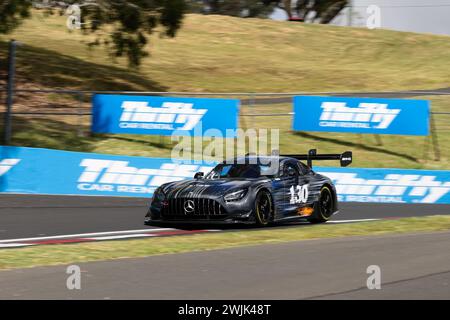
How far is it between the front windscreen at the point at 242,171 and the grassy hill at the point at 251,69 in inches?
447

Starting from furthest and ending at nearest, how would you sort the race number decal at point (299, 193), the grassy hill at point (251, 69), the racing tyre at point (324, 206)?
the grassy hill at point (251, 69) → the racing tyre at point (324, 206) → the race number decal at point (299, 193)

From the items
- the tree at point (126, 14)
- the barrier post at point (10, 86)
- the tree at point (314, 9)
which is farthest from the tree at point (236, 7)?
the barrier post at point (10, 86)

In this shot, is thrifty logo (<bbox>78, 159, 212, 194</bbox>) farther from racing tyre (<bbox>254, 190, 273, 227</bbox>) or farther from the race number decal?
racing tyre (<bbox>254, 190, 273, 227</bbox>)

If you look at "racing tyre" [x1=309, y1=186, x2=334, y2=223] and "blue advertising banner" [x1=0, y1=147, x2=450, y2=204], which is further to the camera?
"blue advertising banner" [x1=0, y1=147, x2=450, y2=204]

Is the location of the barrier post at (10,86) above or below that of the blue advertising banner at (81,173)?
above

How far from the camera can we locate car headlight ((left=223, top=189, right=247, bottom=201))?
1365 cm

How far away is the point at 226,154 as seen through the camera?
2658 cm

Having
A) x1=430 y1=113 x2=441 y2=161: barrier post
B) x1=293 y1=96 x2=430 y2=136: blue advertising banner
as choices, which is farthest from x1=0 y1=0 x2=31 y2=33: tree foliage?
x1=430 y1=113 x2=441 y2=161: barrier post

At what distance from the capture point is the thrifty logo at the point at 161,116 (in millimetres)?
25328

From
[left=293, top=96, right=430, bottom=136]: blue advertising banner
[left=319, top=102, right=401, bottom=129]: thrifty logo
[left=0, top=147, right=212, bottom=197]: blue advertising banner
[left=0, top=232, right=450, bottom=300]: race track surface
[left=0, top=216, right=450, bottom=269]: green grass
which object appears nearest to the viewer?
[left=0, top=232, right=450, bottom=300]: race track surface

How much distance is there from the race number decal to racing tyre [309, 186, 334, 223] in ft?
1.33

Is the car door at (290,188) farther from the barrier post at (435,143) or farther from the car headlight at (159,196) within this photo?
the barrier post at (435,143)

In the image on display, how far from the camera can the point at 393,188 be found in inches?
869

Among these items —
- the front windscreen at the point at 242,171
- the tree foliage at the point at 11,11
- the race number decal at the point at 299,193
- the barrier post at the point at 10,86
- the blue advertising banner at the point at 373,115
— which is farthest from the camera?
the tree foliage at the point at 11,11
